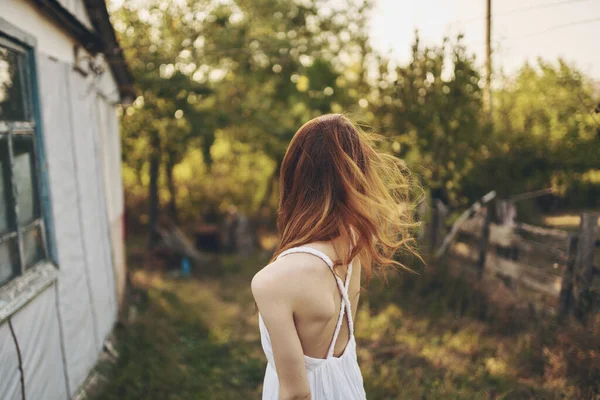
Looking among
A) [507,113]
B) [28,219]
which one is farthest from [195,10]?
[28,219]

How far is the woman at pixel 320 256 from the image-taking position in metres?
1.51

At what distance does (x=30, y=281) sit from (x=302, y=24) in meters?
11.8

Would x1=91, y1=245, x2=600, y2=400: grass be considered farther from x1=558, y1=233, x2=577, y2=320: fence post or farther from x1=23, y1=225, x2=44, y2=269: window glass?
x1=23, y1=225, x2=44, y2=269: window glass

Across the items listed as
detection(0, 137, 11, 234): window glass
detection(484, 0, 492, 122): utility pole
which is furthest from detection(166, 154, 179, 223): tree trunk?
detection(0, 137, 11, 234): window glass

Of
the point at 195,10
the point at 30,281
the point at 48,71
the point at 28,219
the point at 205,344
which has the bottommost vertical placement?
the point at 205,344

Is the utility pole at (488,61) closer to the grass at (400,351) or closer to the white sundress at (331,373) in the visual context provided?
the grass at (400,351)

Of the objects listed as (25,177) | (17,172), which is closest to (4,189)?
(17,172)

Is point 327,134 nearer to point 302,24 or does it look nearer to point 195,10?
point 195,10

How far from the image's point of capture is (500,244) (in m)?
6.34

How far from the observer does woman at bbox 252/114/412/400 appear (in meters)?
1.51

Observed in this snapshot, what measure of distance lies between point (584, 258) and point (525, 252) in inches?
47.9

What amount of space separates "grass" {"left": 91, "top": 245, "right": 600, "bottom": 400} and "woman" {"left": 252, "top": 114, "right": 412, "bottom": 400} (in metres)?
2.72

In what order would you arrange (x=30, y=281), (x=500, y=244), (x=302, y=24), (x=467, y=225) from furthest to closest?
(x=302, y=24) → (x=467, y=225) → (x=500, y=244) → (x=30, y=281)

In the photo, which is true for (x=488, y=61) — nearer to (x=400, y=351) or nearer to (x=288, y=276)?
(x=400, y=351)
